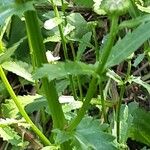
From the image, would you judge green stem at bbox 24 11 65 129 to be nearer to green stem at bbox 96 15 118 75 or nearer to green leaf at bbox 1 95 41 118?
green stem at bbox 96 15 118 75

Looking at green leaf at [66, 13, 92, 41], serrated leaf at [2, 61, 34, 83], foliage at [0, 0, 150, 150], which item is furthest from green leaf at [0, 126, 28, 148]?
green leaf at [66, 13, 92, 41]

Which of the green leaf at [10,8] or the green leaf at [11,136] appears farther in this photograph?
the green leaf at [11,136]

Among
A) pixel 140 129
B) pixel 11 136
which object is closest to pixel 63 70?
pixel 11 136

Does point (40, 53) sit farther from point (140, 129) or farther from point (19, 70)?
point (140, 129)

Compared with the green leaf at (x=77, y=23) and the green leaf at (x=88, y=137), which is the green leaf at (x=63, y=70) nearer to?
the green leaf at (x=88, y=137)

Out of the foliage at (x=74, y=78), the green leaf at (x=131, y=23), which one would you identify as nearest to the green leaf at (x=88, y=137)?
the foliage at (x=74, y=78)

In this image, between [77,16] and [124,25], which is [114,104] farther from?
[124,25]

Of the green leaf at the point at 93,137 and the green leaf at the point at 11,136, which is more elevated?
the green leaf at the point at 93,137
